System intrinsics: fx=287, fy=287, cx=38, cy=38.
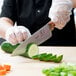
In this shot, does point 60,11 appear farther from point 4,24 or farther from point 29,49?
point 4,24

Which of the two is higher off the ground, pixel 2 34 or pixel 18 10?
pixel 18 10

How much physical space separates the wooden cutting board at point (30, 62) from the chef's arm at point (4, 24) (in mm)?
234

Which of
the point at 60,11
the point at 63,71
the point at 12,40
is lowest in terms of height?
the point at 63,71

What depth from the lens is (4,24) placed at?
1662 millimetres

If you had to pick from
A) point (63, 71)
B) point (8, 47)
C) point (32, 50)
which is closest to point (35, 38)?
point (32, 50)

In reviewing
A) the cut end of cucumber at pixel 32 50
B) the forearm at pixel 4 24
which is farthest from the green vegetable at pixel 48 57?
the forearm at pixel 4 24

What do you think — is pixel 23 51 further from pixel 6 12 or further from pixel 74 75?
pixel 6 12

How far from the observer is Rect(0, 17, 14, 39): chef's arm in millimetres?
1626

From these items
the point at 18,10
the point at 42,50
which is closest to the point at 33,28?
the point at 18,10

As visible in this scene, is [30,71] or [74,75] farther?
[30,71]

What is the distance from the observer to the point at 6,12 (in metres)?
1.74

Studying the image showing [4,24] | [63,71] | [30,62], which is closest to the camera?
[63,71]

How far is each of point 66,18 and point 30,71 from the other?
1.28 feet

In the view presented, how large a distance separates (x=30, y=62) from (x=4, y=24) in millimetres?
508
